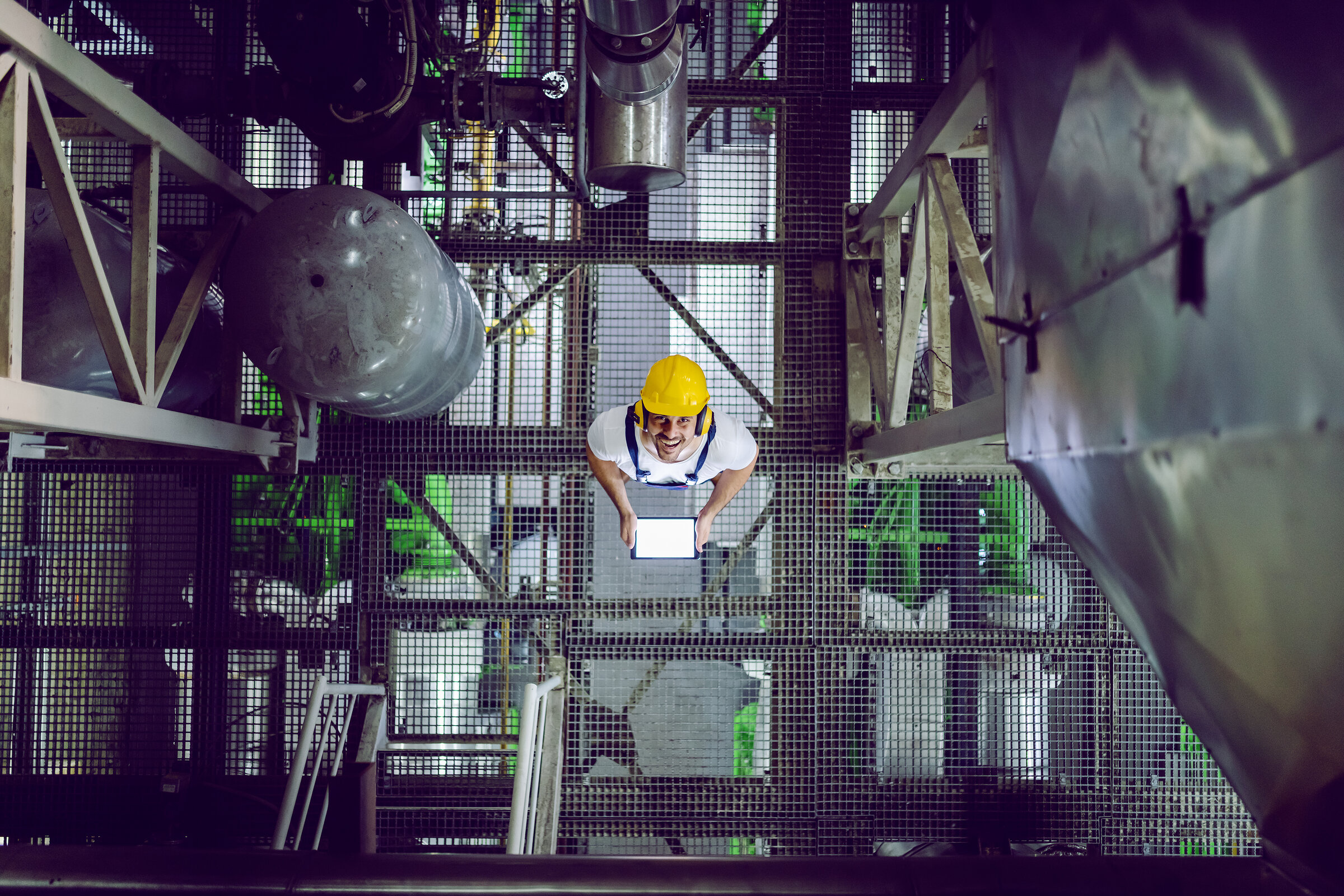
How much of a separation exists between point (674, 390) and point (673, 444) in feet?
0.94

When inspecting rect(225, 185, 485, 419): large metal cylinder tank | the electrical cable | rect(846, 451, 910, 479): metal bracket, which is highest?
the electrical cable

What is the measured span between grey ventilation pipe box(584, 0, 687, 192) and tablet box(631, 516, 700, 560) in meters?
2.06

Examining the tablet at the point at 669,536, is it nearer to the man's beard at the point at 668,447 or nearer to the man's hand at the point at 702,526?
the man's hand at the point at 702,526

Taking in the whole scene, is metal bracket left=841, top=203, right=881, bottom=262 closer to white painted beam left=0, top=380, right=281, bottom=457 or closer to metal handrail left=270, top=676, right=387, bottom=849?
white painted beam left=0, top=380, right=281, bottom=457

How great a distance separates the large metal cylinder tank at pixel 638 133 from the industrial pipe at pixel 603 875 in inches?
153

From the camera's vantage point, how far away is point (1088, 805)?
4.96m

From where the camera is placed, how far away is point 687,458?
3920 mm

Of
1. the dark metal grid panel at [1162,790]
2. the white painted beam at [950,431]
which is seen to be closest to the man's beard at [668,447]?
the white painted beam at [950,431]

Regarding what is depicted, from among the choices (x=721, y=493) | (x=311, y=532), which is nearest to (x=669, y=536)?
(x=721, y=493)

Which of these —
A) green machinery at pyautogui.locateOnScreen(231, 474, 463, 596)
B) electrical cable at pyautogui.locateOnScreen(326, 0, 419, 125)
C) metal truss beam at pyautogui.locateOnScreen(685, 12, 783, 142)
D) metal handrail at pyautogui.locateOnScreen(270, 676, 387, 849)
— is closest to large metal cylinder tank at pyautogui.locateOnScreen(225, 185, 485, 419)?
electrical cable at pyautogui.locateOnScreen(326, 0, 419, 125)

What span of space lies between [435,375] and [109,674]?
10.5 ft

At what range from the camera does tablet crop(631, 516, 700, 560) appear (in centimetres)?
431

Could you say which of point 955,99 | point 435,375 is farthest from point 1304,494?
point 435,375

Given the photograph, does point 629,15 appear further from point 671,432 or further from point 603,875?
point 603,875
